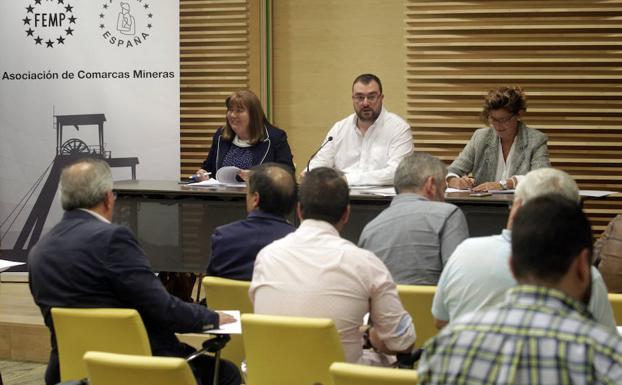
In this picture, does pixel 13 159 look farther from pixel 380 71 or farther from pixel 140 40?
pixel 380 71

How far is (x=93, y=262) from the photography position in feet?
10.9

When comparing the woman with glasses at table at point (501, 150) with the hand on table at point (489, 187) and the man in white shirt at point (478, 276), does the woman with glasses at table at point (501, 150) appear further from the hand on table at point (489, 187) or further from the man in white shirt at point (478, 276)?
the man in white shirt at point (478, 276)

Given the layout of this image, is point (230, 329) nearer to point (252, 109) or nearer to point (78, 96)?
point (252, 109)

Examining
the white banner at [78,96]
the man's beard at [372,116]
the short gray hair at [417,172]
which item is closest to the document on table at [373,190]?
the man's beard at [372,116]

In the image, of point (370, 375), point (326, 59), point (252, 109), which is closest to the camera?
point (370, 375)

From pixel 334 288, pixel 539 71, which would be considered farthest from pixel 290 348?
pixel 539 71

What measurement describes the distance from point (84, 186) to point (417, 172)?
1379 mm

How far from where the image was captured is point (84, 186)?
352cm

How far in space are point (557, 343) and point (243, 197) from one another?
14.1ft

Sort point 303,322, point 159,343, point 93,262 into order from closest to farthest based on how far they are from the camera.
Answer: point 303,322 → point 93,262 → point 159,343

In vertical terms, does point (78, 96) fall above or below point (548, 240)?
above

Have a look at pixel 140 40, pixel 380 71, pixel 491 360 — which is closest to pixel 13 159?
pixel 140 40

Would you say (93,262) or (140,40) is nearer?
(93,262)

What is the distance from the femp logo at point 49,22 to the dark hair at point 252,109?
1712 mm
